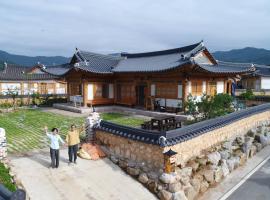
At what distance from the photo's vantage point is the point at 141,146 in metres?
9.80

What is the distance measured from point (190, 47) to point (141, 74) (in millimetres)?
4857

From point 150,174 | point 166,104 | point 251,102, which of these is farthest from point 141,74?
point 150,174

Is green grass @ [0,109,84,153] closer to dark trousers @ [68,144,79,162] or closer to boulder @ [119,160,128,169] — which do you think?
dark trousers @ [68,144,79,162]

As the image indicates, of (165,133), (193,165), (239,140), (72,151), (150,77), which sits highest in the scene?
(150,77)

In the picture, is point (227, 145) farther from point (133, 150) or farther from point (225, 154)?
point (133, 150)

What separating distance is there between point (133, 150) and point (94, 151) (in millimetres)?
1864

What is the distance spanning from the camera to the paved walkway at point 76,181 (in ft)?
26.2

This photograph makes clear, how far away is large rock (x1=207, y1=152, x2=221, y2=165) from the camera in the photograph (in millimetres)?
10938

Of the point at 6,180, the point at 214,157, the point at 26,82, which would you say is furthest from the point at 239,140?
the point at 26,82

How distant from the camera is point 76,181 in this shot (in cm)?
872

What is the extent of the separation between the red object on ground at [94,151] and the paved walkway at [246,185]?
426 centimetres

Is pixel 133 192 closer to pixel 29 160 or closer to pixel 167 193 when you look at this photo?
pixel 167 193

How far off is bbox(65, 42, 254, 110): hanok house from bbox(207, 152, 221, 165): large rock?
25.3ft

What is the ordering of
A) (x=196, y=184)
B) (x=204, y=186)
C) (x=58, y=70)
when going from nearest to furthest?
(x=196, y=184)
(x=204, y=186)
(x=58, y=70)
